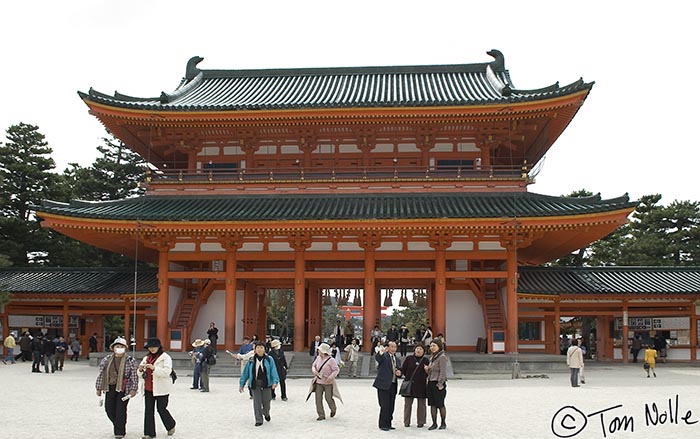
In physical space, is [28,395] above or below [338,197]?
below

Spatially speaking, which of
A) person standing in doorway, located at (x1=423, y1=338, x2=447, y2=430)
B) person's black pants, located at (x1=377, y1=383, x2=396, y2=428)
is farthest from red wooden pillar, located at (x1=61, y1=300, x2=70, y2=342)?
person standing in doorway, located at (x1=423, y1=338, x2=447, y2=430)

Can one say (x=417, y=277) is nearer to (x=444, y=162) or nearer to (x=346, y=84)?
(x=444, y=162)

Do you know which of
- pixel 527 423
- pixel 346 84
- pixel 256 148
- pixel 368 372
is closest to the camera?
pixel 527 423

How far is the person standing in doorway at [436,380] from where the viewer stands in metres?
12.7

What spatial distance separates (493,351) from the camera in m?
25.1

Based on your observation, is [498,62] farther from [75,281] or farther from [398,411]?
[398,411]

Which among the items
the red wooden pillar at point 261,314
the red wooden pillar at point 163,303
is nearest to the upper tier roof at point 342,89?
the red wooden pillar at point 163,303

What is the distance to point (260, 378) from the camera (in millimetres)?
13234

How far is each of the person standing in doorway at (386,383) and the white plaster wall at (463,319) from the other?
14.3m

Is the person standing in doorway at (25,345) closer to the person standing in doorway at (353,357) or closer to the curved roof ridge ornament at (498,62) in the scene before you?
the person standing in doorway at (353,357)


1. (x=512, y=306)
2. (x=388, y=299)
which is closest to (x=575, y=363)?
(x=512, y=306)

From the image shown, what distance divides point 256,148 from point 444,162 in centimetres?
778

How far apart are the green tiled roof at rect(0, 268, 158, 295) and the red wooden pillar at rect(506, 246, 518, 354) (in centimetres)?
1378

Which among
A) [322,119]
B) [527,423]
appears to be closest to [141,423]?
[527,423]
